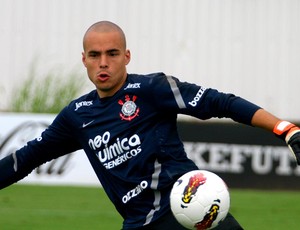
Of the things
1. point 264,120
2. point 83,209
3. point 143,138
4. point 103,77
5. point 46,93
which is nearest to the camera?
point 264,120

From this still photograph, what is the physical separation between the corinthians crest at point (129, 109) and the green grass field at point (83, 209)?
533 centimetres

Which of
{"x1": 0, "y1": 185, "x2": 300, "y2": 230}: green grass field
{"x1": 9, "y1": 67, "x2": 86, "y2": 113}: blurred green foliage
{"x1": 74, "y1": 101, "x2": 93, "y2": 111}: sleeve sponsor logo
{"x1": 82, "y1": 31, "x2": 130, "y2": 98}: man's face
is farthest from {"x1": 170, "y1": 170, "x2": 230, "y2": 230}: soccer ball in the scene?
{"x1": 9, "y1": 67, "x2": 86, "y2": 113}: blurred green foliage

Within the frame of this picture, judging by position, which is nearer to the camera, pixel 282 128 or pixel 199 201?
pixel 282 128

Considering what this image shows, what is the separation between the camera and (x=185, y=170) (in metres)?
6.05

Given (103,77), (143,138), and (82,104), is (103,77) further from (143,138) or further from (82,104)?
(143,138)

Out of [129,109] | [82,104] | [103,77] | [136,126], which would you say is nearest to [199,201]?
[136,126]

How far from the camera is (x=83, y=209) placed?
528 inches

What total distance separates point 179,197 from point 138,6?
67.9ft

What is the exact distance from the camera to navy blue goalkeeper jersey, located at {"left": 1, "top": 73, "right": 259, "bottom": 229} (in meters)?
5.96

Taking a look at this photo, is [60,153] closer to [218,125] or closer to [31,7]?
[218,125]

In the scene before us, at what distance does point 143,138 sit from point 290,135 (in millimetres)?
1085

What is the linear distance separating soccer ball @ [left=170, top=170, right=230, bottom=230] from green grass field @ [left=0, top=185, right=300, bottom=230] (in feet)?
18.7

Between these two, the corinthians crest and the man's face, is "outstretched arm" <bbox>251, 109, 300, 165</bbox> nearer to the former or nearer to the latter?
the corinthians crest

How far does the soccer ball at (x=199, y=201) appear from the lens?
5.64 m
